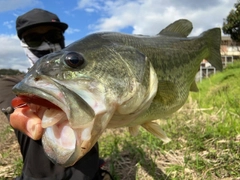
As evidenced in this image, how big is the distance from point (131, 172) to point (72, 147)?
2693mm

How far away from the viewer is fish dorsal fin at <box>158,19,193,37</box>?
237 centimetres

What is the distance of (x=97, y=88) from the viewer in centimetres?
134

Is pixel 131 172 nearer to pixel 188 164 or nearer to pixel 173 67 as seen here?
pixel 188 164

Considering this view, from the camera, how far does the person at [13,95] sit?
9.55 feet

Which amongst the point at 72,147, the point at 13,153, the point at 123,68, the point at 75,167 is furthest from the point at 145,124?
the point at 13,153

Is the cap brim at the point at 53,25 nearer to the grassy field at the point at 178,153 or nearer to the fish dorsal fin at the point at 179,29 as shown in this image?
the fish dorsal fin at the point at 179,29

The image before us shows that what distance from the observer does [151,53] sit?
5.93 ft

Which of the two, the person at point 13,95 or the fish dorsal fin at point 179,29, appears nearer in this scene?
the fish dorsal fin at point 179,29

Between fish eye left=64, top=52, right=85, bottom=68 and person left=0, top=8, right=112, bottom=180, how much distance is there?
1.39m

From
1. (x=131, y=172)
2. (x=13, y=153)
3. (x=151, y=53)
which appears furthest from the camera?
(x=13, y=153)

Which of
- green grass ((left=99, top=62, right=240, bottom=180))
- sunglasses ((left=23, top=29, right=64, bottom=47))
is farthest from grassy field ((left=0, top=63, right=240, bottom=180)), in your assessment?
sunglasses ((left=23, top=29, right=64, bottom=47))

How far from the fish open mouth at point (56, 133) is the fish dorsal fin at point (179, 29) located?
1278mm

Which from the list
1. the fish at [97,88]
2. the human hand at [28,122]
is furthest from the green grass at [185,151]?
the human hand at [28,122]

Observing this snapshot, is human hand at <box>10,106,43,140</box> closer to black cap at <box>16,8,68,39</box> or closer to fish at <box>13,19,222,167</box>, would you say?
fish at <box>13,19,222,167</box>
